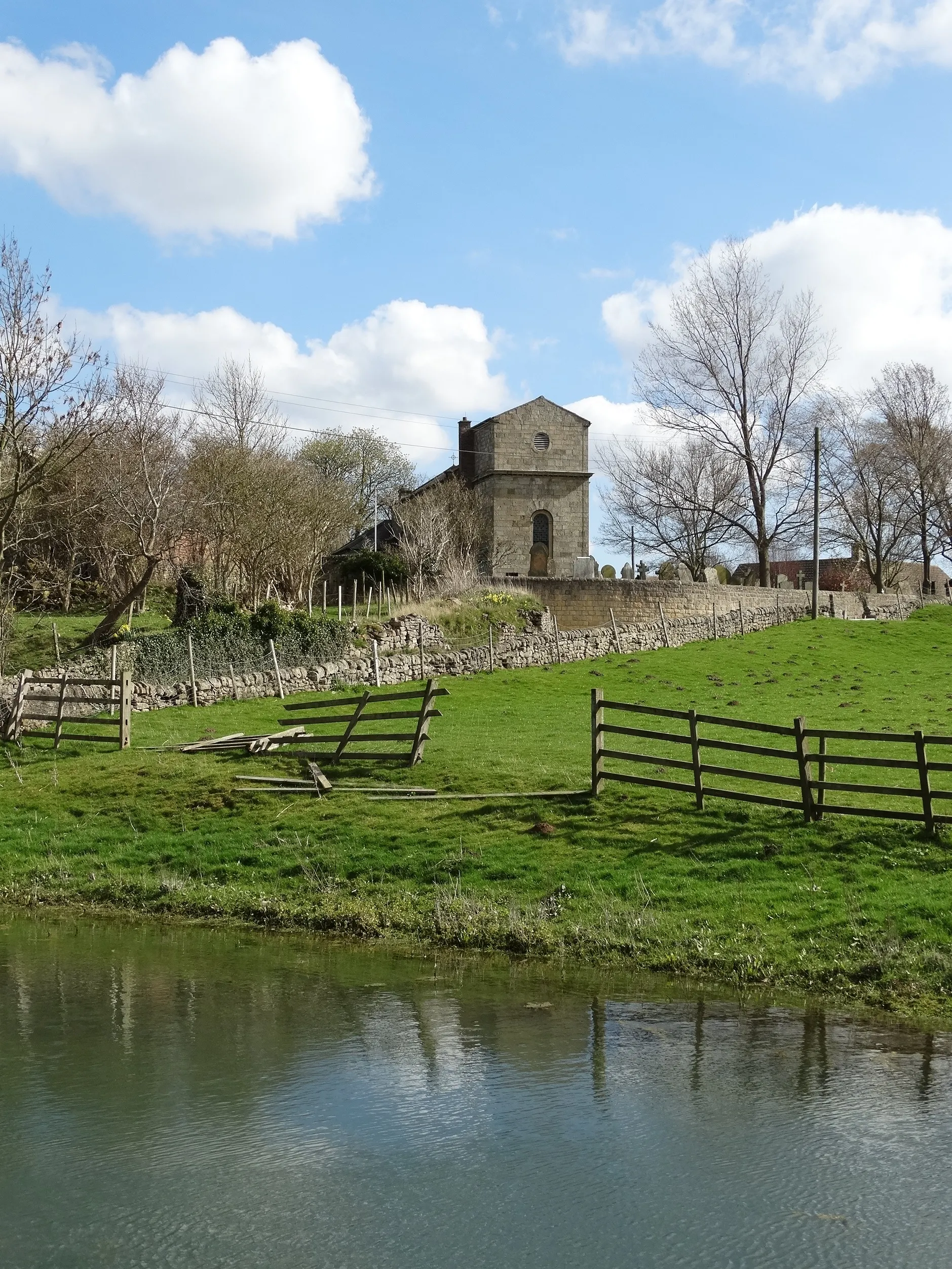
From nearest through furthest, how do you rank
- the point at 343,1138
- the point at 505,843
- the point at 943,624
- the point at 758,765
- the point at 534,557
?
1. the point at 343,1138
2. the point at 505,843
3. the point at 758,765
4. the point at 943,624
5. the point at 534,557

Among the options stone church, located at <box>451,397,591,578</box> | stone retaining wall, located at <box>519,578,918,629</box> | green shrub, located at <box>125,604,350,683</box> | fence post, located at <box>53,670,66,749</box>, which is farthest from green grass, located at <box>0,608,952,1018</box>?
stone church, located at <box>451,397,591,578</box>

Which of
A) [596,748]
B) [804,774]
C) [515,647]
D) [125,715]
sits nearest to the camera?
[804,774]

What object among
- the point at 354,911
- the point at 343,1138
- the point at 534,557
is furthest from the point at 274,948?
the point at 534,557

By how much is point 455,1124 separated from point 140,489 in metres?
30.8

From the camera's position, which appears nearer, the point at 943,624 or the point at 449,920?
the point at 449,920

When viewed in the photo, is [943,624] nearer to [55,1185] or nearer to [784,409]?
[784,409]

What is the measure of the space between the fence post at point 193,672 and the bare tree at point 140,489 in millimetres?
2254

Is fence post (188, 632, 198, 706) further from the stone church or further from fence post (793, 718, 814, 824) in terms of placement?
the stone church

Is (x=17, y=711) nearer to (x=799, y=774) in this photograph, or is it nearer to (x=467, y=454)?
(x=799, y=774)

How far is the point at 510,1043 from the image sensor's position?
10.2 m

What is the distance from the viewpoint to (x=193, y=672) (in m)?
31.2

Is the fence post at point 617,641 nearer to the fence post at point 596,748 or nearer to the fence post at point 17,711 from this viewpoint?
the fence post at point 17,711

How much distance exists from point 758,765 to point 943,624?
110 feet

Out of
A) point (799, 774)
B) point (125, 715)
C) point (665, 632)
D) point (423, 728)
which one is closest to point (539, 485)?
point (665, 632)
